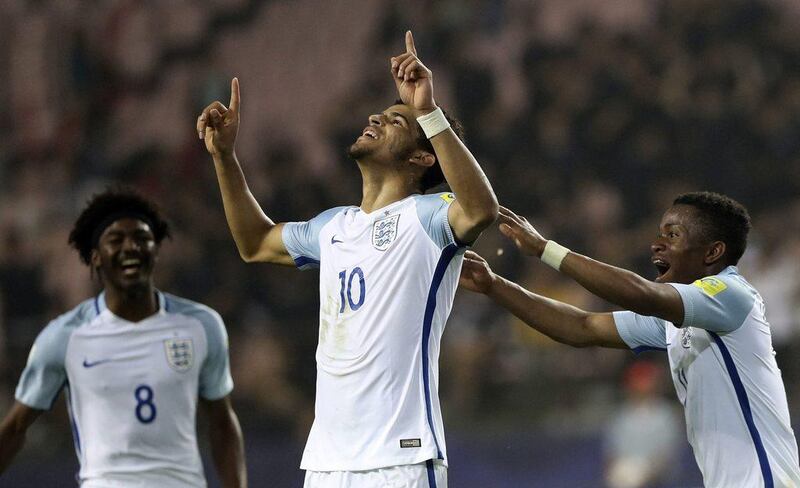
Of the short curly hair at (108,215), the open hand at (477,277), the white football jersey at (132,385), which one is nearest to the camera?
the open hand at (477,277)

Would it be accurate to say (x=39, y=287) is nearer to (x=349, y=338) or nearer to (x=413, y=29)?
(x=413, y=29)

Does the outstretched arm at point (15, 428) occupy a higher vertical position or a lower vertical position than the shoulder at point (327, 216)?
lower

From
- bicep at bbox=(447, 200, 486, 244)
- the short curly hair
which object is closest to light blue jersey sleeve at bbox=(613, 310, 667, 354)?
bicep at bbox=(447, 200, 486, 244)


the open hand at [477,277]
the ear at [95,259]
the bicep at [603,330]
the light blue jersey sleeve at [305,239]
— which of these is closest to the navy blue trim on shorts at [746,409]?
the bicep at [603,330]

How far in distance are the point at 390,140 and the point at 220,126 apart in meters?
0.80

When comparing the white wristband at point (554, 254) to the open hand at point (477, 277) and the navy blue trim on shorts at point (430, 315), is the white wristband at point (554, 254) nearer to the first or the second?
the navy blue trim on shorts at point (430, 315)

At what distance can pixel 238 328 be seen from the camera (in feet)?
32.9

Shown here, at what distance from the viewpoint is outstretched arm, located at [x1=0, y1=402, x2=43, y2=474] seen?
553 centimetres

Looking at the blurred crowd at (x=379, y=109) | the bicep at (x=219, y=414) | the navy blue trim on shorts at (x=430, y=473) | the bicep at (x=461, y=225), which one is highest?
the blurred crowd at (x=379, y=109)

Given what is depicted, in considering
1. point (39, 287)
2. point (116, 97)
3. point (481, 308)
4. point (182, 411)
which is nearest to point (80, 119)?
point (116, 97)

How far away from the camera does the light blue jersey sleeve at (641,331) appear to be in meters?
5.12

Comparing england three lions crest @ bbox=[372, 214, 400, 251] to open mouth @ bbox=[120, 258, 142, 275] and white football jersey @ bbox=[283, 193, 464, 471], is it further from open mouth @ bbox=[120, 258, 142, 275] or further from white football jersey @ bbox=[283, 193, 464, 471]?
open mouth @ bbox=[120, 258, 142, 275]

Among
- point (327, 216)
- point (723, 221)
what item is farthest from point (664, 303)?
point (327, 216)

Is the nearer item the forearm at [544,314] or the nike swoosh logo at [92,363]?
the forearm at [544,314]
